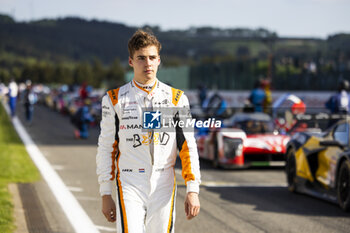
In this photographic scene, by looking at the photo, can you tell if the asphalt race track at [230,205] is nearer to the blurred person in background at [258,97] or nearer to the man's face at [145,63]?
the man's face at [145,63]

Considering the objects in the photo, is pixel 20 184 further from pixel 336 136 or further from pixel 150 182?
pixel 150 182

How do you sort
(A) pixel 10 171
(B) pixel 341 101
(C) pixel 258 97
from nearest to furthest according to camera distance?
(A) pixel 10 171, (B) pixel 341 101, (C) pixel 258 97

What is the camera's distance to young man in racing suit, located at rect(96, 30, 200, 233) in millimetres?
4324

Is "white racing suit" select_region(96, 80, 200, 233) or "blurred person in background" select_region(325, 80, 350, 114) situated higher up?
"white racing suit" select_region(96, 80, 200, 233)

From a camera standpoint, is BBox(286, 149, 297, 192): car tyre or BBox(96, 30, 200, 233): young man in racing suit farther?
BBox(286, 149, 297, 192): car tyre

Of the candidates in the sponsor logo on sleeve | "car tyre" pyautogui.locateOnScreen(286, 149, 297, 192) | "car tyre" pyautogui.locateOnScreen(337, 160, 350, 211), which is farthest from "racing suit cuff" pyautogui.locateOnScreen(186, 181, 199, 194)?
"car tyre" pyautogui.locateOnScreen(286, 149, 297, 192)

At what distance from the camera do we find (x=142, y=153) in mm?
4359

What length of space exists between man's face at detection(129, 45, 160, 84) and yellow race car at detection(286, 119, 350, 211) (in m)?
4.86

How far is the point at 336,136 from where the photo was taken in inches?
384

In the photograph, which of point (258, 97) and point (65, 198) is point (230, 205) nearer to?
point (65, 198)

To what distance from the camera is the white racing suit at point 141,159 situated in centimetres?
432

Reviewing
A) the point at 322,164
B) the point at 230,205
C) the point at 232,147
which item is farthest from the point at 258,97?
the point at 230,205

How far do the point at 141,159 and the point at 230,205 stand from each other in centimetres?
516

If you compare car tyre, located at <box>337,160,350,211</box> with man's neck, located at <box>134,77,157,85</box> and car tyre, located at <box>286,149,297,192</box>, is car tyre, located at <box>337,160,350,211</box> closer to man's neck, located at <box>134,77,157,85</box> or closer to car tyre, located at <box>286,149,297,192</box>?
car tyre, located at <box>286,149,297,192</box>
